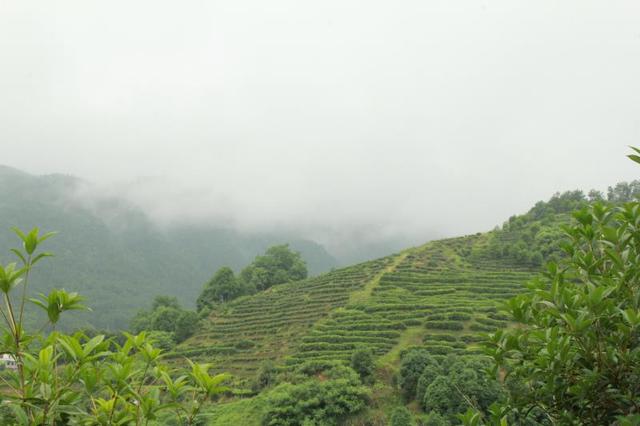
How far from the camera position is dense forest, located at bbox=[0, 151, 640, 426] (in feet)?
7.82

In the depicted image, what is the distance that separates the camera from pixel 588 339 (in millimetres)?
2807

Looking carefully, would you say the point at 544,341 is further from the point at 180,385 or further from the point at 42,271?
the point at 42,271

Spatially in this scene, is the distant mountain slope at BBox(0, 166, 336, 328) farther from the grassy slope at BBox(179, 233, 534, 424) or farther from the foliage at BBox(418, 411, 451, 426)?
the foliage at BBox(418, 411, 451, 426)

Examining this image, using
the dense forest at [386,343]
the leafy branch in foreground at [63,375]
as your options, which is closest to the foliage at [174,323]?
the dense forest at [386,343]

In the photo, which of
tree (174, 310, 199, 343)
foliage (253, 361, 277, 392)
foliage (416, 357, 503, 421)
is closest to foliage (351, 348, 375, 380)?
foliage (416, 357, 503, 421)

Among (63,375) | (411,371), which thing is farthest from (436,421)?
(63,375)

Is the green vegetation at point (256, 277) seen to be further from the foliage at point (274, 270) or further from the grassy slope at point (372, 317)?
the grassy slope at point (372, 317)

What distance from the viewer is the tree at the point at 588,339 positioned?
8.66 feet

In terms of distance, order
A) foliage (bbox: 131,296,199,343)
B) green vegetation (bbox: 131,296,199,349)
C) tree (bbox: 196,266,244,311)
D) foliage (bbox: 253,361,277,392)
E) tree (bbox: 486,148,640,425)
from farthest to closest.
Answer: tree (bbox: 196,266,244,311) < foliage (bbox: 131,296,199,343) < green vegetation (bbox: 131,296,199,349) < foliage (bbox: 253,361,277,392) < tree (bbox: 486,148,640,425)

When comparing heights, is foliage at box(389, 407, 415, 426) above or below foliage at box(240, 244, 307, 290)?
below

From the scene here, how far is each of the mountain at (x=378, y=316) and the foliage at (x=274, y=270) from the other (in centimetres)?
1010

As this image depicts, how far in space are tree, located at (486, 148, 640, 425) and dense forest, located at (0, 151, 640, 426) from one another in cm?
1

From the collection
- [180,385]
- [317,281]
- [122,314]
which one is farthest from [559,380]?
[122,314]

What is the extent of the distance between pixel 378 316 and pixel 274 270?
123 ft
